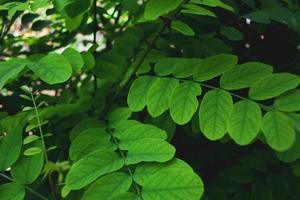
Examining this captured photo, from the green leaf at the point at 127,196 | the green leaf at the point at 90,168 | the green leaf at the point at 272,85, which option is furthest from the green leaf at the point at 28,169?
the green leaf at the point at 272,85

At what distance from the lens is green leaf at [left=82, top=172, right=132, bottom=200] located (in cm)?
80

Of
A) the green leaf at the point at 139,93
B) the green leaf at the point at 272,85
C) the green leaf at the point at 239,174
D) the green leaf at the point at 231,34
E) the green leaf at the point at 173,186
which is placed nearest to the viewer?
the green leaf at the point at 173,186

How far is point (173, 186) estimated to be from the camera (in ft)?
2.57

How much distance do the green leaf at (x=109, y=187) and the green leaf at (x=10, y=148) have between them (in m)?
0.25

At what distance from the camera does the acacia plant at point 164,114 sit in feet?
2.75

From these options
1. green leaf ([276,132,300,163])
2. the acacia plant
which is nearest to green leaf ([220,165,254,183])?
the acacia plant

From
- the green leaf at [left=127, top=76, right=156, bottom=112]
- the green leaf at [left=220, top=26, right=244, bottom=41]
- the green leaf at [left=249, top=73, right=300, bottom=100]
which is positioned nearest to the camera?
the green leaf at [left=249, top=73, right=300, bottom=100]

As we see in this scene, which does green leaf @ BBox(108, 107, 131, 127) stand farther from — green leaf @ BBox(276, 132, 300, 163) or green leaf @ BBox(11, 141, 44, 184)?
green leaf @ BBox(276, 132, 300, 163)

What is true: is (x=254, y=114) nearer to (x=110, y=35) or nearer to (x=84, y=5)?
(x=84, y=5)

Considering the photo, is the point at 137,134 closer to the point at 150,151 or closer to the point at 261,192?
the point at 150,151

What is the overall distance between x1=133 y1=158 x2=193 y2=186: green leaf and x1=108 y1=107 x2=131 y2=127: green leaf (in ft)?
0.73

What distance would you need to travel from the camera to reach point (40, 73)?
0.96 meters

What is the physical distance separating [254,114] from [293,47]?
710mm

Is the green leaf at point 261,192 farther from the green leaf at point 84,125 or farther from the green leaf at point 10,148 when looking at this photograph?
the green leaf at point 10,148
